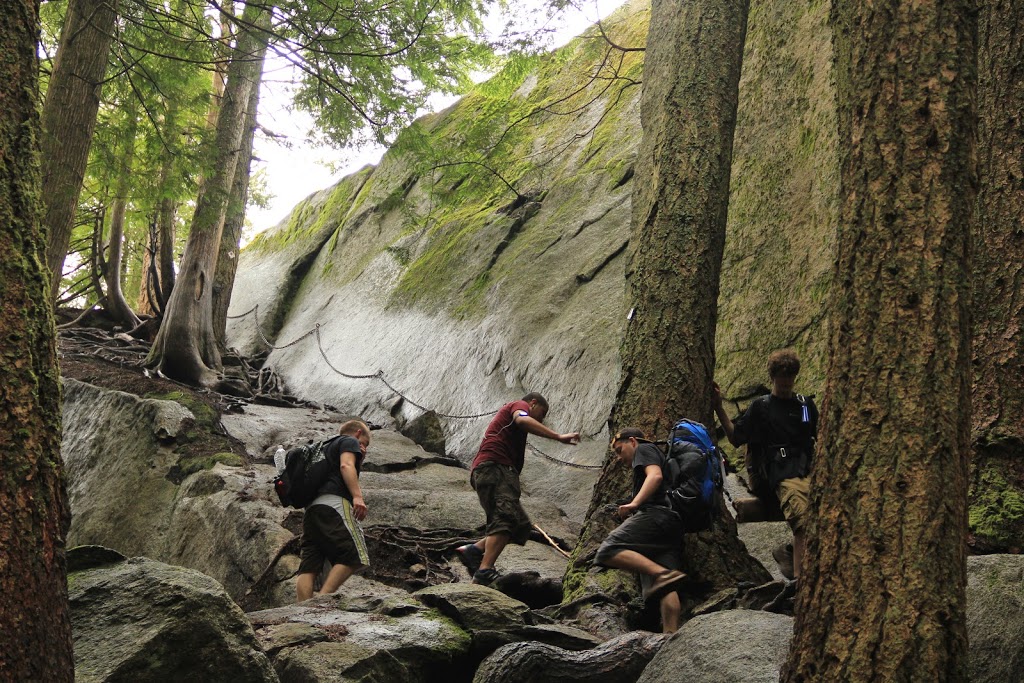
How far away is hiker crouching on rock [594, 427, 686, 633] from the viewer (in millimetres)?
5062

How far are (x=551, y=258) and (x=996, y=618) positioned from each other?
9.31 m

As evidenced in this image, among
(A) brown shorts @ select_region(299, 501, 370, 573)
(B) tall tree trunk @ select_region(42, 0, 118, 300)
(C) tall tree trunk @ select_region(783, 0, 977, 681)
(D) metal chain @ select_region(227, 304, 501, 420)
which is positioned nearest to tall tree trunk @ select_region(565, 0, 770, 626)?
(A) brown shorts @ select_region(299, 501, 370, 573)

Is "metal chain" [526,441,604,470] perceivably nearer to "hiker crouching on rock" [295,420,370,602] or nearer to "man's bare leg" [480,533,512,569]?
"man's bare leg" [480,533,512,569]

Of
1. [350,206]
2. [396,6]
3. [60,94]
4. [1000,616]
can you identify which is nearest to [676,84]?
[396,6]

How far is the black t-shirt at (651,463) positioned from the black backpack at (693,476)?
43 millimetres

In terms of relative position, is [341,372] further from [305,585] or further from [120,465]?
[305,585]

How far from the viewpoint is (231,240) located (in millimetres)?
16688

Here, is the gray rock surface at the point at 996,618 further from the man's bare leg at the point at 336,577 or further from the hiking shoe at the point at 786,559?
the man's bare leg at the point at 336,577

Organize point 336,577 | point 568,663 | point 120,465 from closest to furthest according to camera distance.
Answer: point 568,663 < point 336,577 < point 120,465

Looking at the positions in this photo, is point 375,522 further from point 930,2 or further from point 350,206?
point 350,206

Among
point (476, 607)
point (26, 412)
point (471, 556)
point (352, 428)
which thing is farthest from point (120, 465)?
point (26, 412)

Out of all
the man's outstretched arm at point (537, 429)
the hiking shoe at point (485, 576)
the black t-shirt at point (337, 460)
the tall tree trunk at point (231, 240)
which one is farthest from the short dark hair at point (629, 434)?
the tall tree trunk at point (231, 240)

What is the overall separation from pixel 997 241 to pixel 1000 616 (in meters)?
2.68

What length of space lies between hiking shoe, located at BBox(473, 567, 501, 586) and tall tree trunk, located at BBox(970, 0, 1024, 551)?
3.36 metres
